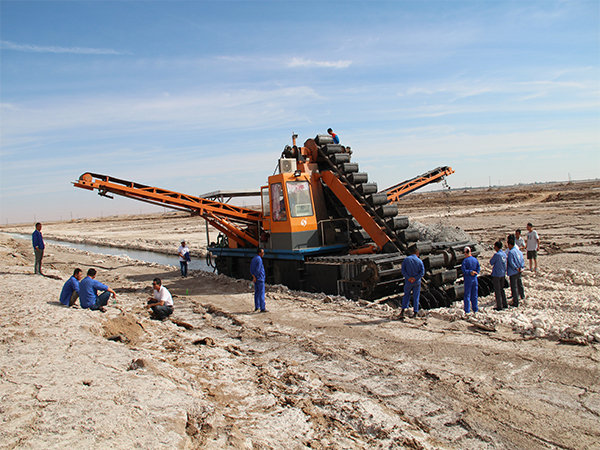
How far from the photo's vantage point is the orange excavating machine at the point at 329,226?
9.97m

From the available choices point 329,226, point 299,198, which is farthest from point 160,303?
point 329,226

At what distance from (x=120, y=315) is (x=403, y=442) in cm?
654

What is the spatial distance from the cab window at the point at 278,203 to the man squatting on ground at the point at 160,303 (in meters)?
3.83

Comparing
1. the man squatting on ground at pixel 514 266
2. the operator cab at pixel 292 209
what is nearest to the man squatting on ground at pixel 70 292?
the operator cab at pixel 292 209

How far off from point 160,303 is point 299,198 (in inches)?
179

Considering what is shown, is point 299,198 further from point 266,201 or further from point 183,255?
point 183,255

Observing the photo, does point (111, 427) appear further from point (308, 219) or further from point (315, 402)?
point (308, 219)

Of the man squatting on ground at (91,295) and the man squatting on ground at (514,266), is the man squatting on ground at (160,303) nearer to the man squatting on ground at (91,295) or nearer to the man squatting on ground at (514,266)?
the man squatting on ground at (91,295)

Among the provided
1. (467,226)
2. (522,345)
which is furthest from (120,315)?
(467,226)

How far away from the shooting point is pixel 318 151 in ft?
40.8

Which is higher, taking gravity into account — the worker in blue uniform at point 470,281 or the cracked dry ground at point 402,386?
the worker in blue uniform at point 470,281

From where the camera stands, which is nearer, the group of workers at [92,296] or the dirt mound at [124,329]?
the dirt mound at [124,329]

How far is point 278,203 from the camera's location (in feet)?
39.4

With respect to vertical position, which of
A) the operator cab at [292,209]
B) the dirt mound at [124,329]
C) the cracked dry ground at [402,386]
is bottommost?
the cracked dry ground at [402,386]
